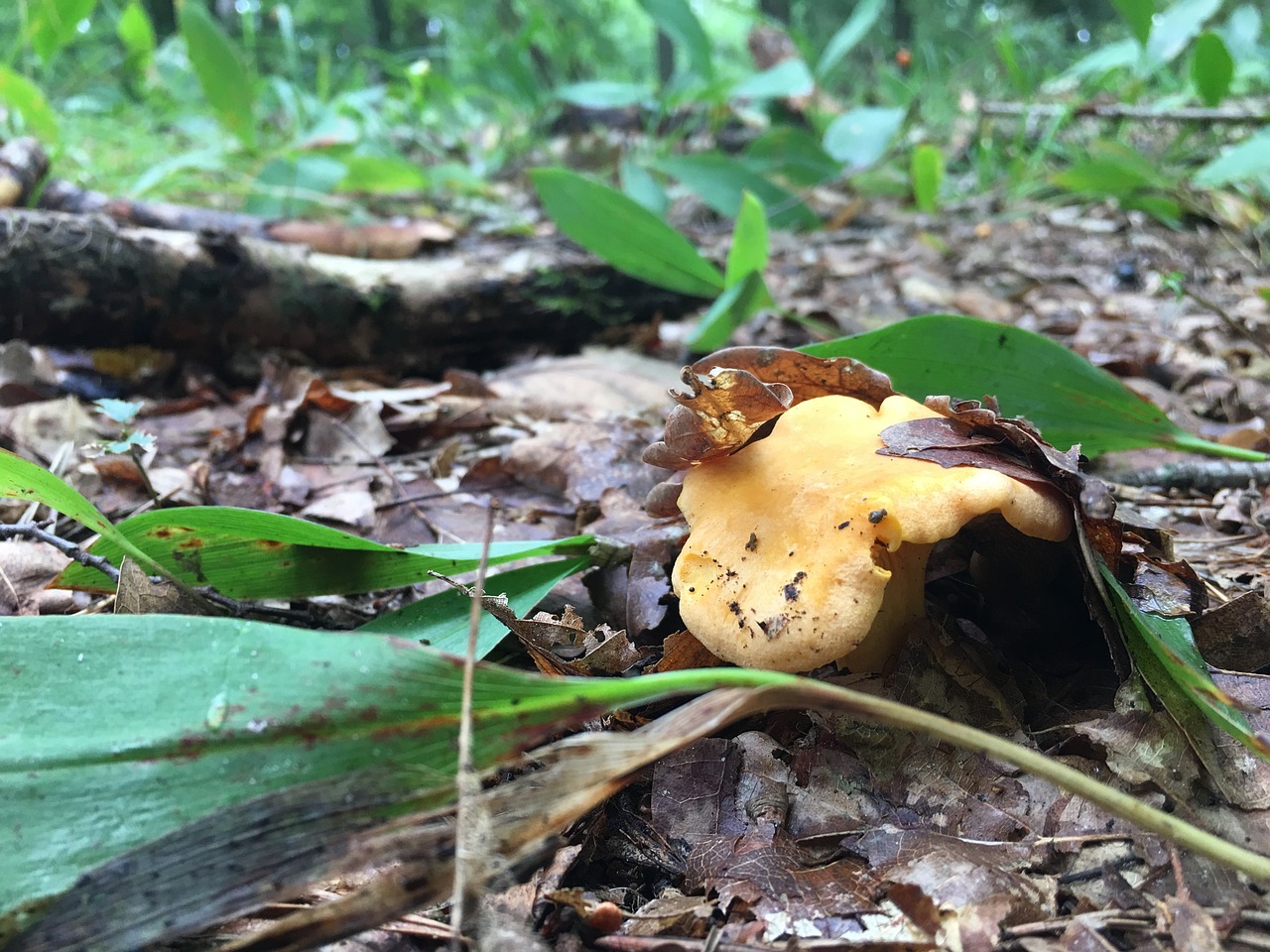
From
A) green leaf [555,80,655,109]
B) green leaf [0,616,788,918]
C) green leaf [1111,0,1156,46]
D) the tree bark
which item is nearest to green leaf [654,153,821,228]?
the tree bark

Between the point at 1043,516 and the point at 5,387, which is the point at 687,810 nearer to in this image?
the point at 1043,516

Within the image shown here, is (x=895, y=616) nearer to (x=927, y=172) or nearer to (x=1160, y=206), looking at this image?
(x=927, y=172)

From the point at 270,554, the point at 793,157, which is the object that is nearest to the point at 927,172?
the point at 793,157

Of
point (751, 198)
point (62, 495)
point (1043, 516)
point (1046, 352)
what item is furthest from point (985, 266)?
point (62, 495)

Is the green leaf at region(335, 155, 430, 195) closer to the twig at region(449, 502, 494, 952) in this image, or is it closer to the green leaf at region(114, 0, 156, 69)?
the green leaf at region(114, 0, 156, 69)

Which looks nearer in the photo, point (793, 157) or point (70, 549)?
point (70, 549)

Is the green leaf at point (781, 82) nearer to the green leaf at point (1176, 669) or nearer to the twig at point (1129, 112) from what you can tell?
the twig at point (1129, 112)
